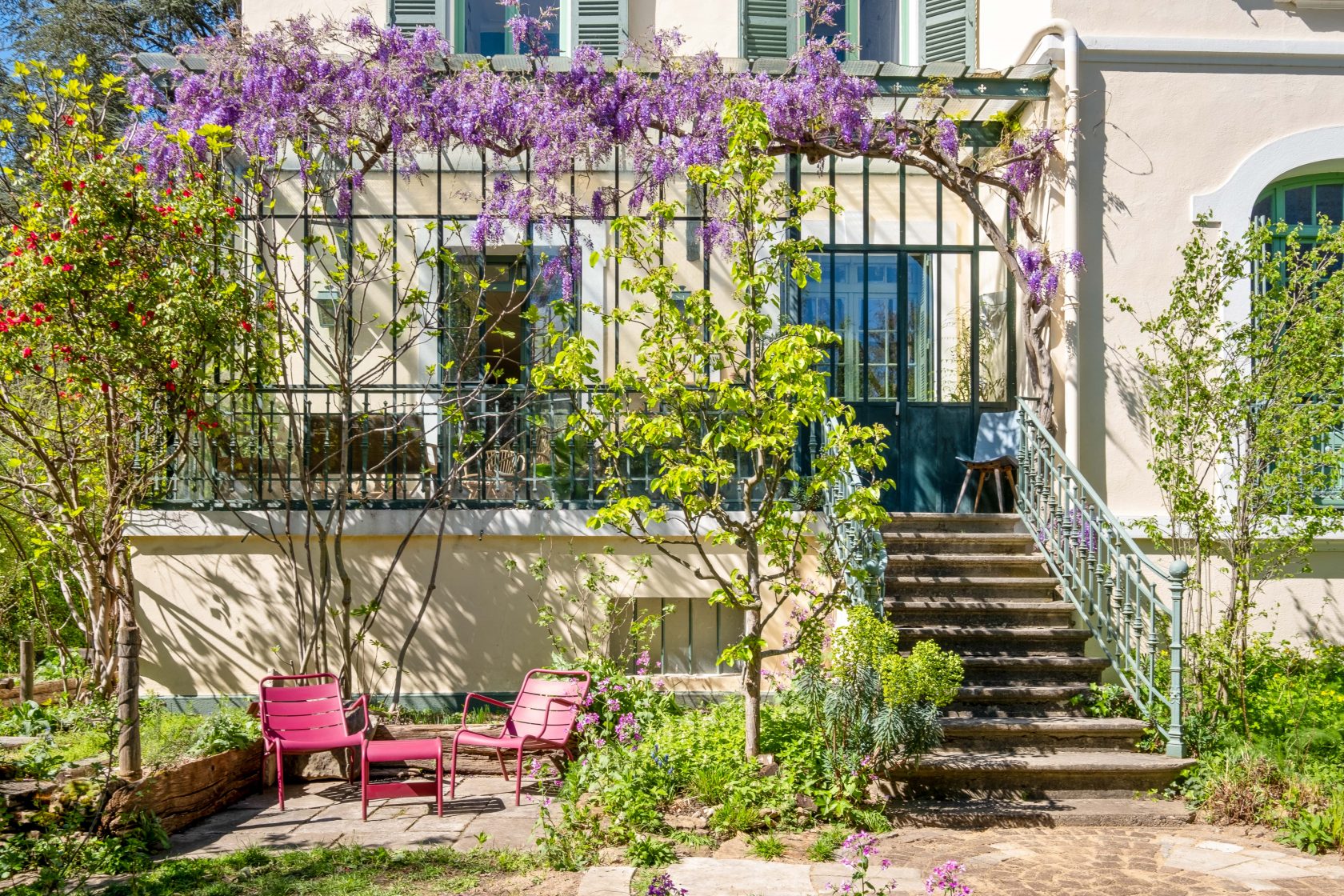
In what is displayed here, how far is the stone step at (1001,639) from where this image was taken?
7598mm

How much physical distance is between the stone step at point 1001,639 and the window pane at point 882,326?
2775 mm

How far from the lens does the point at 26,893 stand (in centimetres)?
485

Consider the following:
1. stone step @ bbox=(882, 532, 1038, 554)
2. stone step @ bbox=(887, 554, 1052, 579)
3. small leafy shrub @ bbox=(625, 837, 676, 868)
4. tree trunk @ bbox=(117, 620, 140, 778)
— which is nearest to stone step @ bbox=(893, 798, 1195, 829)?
small leafy shrub @ bbox=(625, 837, 676, 868)

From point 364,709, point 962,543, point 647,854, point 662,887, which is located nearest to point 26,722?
point 364,709

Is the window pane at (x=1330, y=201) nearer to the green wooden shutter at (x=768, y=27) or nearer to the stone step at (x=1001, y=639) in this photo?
the stone step at (x=1001, y=639)

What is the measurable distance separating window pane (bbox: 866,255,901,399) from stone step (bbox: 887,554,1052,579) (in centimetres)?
206

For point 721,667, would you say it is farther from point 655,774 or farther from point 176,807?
point 176,807

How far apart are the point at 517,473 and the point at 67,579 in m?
4.15

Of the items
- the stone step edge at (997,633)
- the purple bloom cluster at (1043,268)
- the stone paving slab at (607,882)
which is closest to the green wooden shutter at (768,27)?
the purple bloom cluster at (1043,268)

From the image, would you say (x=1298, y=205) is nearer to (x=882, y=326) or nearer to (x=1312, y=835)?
(x=882, y=326)

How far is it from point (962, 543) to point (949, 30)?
16.4 feet

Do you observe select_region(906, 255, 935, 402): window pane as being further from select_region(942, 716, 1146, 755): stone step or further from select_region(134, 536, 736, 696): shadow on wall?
select_region(942, 716, 1146, 755): stone step

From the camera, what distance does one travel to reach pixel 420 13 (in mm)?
10719

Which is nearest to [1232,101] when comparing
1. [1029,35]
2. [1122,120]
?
[1122,120]
